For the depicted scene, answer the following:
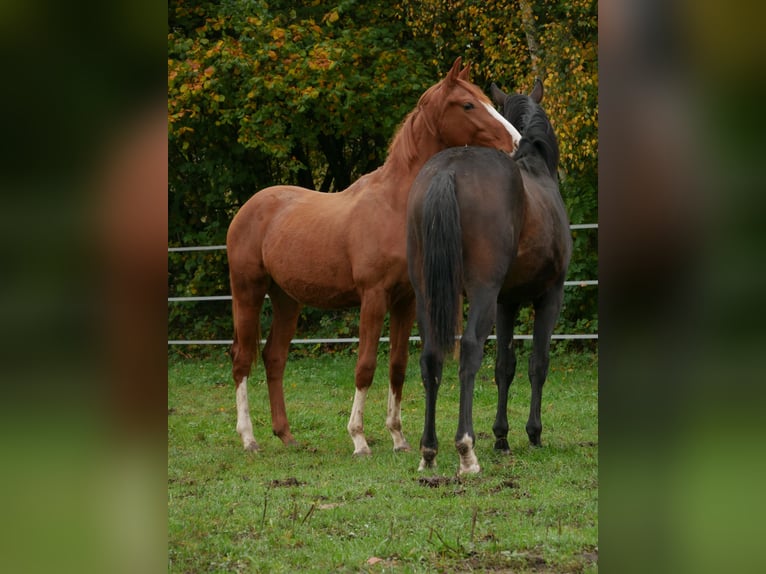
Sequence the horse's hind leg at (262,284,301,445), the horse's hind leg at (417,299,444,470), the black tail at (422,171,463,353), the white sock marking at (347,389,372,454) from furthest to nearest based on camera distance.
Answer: the horse's hind leg at (262,284,301,445), the white sock marking at (347,389,372,454), the horse's hind leg at (417,299,444,470), the black tail at (422,171,463,353)

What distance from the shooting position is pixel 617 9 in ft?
1.73

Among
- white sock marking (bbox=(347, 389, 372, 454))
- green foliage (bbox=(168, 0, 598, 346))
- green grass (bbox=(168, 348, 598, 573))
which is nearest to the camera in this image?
green grass (bbox=(168, 348, 598, 573))

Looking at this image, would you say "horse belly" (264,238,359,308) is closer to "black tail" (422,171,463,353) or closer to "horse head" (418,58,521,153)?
"horse head" (418,58,521,153)

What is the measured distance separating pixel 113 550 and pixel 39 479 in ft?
0.23

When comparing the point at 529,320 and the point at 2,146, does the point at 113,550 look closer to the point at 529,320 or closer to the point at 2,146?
the point at 2,146

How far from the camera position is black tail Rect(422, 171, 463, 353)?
455 cm

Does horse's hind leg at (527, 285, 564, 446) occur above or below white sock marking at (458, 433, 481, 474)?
above

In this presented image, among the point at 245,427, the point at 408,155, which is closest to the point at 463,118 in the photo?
the point at 408,155

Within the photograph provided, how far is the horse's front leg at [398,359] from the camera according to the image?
5.77 m

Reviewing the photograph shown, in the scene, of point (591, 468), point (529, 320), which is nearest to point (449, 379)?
point (529, 320)

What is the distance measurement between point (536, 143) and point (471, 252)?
4.75 feet

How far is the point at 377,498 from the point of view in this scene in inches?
160

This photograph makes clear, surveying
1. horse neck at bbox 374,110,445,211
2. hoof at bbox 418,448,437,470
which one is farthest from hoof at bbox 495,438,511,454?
horse neck at bbox 374,110,445,211

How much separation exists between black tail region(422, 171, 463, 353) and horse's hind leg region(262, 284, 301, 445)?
78.2 inches
